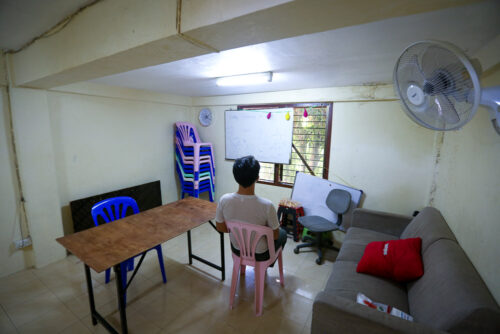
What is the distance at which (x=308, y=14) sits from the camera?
76 centimetres

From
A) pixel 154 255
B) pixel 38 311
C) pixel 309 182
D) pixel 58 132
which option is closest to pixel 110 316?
pixel 38 311

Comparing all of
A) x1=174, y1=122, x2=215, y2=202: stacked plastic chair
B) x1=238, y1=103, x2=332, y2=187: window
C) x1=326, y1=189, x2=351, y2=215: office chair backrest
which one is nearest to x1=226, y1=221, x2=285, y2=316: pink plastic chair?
x1=326, y1=189, x2=351, y2=215: office chair backrest

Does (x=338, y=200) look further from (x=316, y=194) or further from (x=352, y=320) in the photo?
(x=352, y=320)

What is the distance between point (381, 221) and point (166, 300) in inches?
97.6

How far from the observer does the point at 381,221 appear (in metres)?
2.50

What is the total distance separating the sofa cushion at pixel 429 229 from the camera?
170 centimetres

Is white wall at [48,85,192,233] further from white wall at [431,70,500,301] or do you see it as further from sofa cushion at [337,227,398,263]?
white wall at [431,70,500,301]

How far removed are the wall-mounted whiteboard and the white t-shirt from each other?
1.92 meters

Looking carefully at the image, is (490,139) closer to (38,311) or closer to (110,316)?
(110,316)

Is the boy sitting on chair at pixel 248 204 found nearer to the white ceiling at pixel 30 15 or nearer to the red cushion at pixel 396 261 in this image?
the red cushion at pixel 396 261

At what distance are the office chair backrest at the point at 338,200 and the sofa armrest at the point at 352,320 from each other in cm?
174

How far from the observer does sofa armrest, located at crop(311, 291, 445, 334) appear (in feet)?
3.68

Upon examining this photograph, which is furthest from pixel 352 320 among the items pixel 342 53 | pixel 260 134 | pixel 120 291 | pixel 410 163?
pixel 260 134

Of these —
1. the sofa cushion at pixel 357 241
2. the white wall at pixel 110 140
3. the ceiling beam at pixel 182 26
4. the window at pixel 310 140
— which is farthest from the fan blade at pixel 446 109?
the white wall at pixel 110 140
